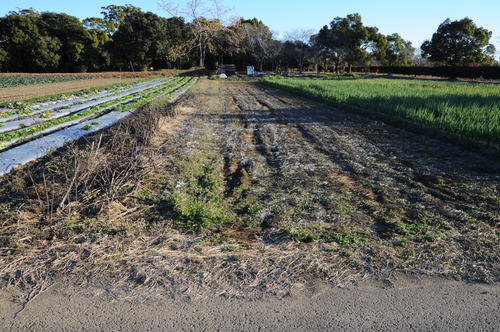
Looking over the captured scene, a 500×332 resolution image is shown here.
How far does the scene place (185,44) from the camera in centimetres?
4428

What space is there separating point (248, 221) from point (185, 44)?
45077mm

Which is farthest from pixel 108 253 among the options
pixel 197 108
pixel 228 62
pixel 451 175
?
pixel 228 62

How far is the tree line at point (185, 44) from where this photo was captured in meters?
37.7

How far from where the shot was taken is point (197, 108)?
12.7 meters

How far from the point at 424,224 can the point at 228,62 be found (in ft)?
169

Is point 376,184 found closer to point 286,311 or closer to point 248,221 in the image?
point 248,221

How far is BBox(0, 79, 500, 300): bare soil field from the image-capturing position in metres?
2.56

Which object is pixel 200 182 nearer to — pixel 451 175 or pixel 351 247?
pixel 351 247

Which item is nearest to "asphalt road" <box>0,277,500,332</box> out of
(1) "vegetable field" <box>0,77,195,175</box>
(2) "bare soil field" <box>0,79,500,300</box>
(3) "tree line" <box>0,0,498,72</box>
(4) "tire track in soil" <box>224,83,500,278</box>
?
(2) "bare soil field" <box>0,79,500,300</box>

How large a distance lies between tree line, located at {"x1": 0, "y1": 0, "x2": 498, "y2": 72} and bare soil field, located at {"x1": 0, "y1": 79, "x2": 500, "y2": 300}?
126ft

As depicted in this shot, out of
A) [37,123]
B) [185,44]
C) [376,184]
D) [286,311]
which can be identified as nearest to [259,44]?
[185,44]

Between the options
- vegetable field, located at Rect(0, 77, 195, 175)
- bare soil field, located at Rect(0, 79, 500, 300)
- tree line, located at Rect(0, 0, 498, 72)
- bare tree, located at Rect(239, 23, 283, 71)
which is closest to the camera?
bare soil field, located at Rect(0, 79, 500, 300)

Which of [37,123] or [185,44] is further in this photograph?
[185,44]

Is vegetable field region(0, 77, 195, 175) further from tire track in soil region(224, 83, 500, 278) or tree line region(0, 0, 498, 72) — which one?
tree line region(0, 0, 498, 72)
